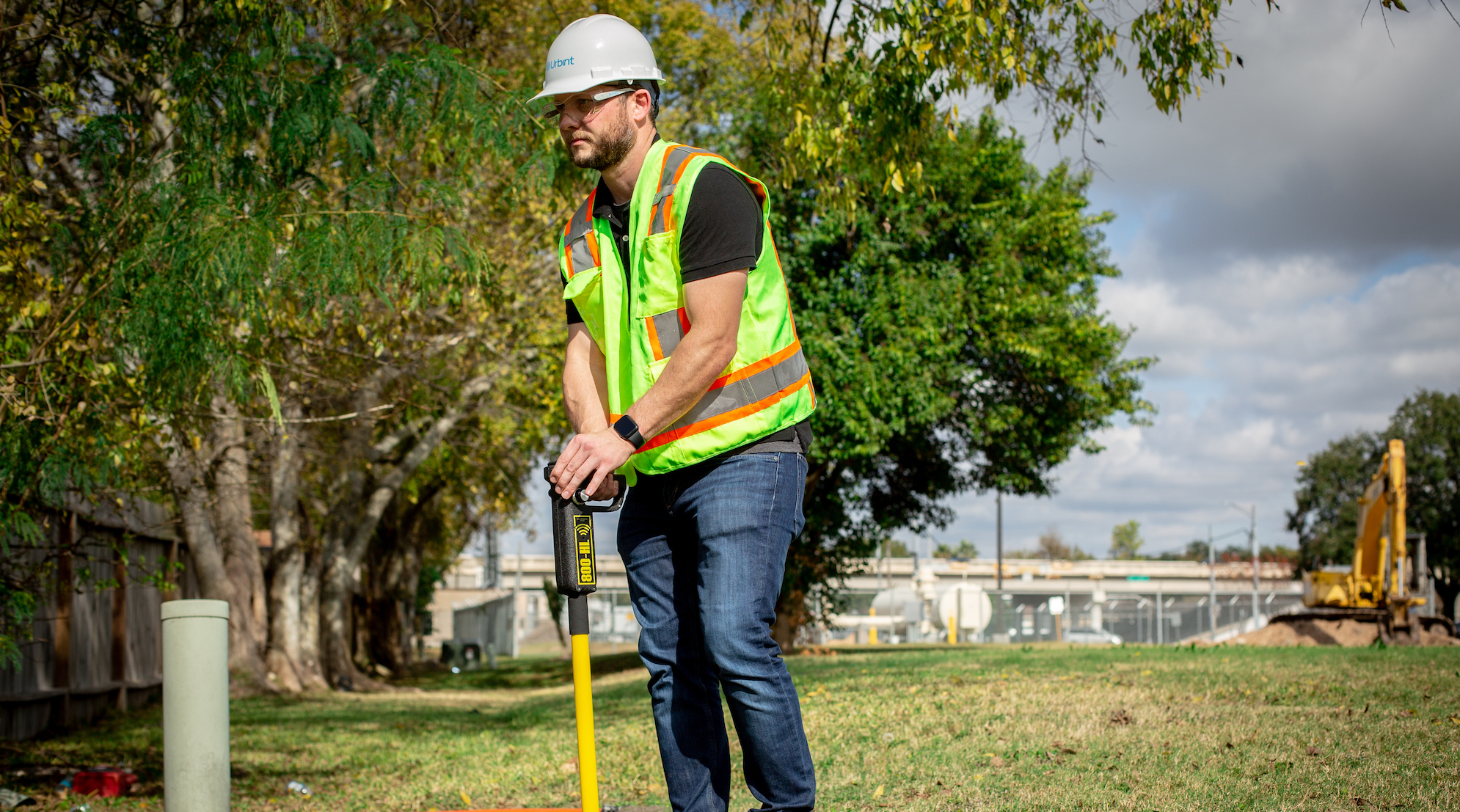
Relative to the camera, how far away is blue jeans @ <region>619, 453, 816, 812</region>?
280 cm

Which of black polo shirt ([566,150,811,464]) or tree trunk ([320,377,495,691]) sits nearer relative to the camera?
black polo shirt ([566,150,811,464])

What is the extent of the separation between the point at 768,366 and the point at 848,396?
13.6 meters

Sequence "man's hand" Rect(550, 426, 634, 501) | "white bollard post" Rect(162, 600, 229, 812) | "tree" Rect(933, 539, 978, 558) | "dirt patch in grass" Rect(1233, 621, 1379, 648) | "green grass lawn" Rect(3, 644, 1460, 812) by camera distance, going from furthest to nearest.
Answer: "tree" Rect(933, 539, 978, 558) < "dirt patch in grass" Rect(1233, 621, 1379, 648) < "white bollard post" Rect(162, 600, 229, 812) < "green grass lawn" Rect(3, 644, 1460, 812) < "man's hand" Rect(550, 426, 634, 501)

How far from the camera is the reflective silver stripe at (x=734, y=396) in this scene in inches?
114

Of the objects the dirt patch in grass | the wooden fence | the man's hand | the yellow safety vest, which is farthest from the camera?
the dirt patch in grass

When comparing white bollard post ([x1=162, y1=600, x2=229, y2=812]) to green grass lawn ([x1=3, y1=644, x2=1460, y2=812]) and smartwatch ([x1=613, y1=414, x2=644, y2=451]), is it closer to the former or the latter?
green grass lawn ([x1=3, y1=644, x2=1460, y2=812])

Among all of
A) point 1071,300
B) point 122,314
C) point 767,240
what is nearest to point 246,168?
point 122,314

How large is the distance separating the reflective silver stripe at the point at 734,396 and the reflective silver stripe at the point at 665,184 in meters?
0.18

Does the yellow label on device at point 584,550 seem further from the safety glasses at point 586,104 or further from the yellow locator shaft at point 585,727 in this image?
the safety glasses at point 586,104

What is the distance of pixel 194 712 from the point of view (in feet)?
14.6

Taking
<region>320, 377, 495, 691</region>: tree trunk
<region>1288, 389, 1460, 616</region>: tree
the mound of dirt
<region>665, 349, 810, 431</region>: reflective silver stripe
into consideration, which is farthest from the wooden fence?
<region>1288, 389, 1460, 616</region>: tree

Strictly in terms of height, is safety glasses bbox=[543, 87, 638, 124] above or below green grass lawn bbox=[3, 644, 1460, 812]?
above

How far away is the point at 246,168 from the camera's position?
524 centimetres

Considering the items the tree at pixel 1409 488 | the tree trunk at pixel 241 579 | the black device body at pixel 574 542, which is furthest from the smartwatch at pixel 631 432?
the tree at pixel 1409 488
